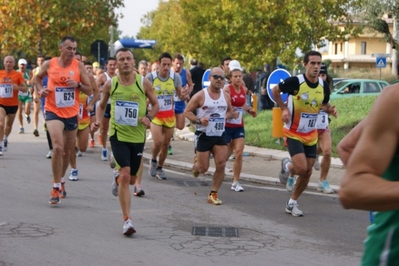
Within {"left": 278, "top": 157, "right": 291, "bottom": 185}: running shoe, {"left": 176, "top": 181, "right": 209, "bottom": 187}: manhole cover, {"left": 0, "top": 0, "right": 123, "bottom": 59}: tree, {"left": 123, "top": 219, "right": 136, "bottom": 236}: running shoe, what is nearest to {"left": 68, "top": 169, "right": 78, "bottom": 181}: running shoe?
{"left": 176, "top": 181, "right": 209, "bottom": 187}: manhole cover

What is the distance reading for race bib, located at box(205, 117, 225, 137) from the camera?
11.0m

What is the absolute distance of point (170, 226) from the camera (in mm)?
9062

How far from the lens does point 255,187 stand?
42.1 ft

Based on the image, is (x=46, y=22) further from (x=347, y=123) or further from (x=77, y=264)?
(x=77, y=264)

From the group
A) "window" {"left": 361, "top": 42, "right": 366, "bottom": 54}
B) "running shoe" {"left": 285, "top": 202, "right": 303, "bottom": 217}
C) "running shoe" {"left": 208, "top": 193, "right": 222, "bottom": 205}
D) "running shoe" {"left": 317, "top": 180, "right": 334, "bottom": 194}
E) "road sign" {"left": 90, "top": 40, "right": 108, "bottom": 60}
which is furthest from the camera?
"window" {"left": 361, "top": 42, "right": 366, "bottom": 54}

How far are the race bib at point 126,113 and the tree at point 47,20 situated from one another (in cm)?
2652

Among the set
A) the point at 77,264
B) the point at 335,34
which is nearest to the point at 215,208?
the point at 77,264

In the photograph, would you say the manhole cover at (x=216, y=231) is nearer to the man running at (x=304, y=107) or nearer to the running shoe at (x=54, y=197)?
the man running at (x=304, y=107)

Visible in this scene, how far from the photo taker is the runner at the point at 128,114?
8.85 metres

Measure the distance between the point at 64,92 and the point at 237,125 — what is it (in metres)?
3.07

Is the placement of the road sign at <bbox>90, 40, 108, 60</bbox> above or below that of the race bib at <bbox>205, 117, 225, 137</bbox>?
above

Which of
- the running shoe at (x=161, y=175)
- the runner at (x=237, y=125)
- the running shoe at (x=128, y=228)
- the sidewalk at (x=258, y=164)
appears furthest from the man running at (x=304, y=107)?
the running shoe at (x=161, y=175)

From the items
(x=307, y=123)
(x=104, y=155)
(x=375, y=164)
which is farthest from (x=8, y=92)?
(x=375, y=164)

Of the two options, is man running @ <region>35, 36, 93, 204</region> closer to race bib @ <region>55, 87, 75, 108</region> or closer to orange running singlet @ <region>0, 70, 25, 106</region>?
race bib @ <region>55, 87, 75, 108</region>
